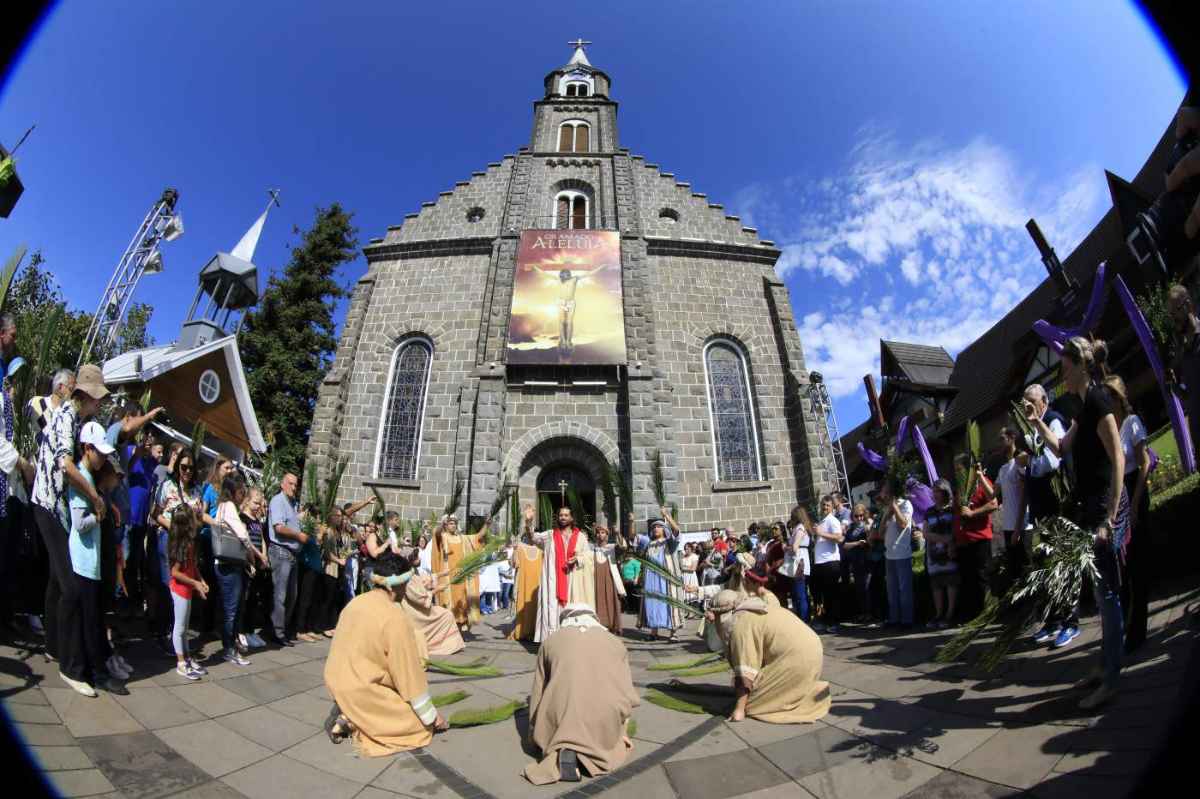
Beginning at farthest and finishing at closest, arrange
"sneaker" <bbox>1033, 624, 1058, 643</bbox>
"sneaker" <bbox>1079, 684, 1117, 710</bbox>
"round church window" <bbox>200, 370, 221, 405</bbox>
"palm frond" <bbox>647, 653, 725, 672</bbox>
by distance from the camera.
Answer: "round church window" <bbox>200, 370, 221, 405</bbox>
"palm frond" <bbox>647, 653, 725, 672</bbox>
"sneaker" <bbox>1033, 624, 1058, 643</bbox>
"sneaker" <bbox>1079, 684, 1117, 710</bbox>

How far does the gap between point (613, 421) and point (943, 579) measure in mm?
9276

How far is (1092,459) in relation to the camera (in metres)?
3.16

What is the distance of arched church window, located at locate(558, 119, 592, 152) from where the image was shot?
19328 mm

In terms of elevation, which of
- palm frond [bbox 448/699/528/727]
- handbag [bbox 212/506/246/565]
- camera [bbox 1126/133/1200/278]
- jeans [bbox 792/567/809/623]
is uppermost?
camera [bbox 1126/133/1200/278]

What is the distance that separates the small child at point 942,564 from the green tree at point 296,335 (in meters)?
20.4

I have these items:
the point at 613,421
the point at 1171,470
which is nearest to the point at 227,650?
the point at 613,421

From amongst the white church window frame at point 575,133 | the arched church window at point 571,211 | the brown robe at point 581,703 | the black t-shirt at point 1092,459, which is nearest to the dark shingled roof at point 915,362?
the arched church window at point 571,211

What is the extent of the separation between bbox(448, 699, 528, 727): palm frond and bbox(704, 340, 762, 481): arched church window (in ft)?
36.6

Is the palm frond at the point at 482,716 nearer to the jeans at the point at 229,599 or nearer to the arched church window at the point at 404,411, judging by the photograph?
the jeans at the point at 229,599

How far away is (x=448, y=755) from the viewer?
11.0 ft

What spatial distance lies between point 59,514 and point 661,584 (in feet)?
21.5

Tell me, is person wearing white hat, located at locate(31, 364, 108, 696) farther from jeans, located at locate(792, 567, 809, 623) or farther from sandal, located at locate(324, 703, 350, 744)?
jeans, located at locate(792, 567, 809, 623)

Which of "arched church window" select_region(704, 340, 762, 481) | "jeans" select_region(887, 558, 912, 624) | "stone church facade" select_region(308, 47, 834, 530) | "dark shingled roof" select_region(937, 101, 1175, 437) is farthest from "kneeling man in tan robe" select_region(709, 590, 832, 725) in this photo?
"dark shingled roof" select_region(937, 101, 1175, 437)

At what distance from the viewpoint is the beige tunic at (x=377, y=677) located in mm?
3434
